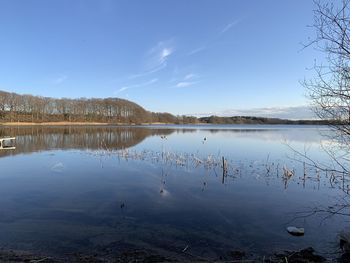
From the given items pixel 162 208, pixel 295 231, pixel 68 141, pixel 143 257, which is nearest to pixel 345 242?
pixel 295 231

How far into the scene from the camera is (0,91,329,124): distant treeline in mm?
93938

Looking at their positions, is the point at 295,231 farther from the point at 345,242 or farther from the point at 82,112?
the point at 82,112

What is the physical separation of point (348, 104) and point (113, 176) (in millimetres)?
11958

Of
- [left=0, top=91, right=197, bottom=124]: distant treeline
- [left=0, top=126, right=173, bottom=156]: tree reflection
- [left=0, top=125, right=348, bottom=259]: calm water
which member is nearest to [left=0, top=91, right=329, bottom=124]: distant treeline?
[left=0, top=91, right=197, bottom=124]: distant treeline

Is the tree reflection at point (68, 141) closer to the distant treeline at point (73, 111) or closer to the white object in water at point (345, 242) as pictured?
the white object in water at point (345, 242)

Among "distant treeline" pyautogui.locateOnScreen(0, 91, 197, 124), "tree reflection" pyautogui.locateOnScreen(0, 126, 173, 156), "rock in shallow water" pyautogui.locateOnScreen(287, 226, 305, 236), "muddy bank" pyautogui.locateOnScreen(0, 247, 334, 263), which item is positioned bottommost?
"rock in shallow water" pyautogui.locateOnScreen(287, 226, 305, 236)

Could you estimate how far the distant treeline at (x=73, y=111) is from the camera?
307 ft

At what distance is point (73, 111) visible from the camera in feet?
379

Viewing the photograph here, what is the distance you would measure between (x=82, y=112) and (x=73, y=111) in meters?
3.78

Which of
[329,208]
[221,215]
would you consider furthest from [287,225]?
[329,208]

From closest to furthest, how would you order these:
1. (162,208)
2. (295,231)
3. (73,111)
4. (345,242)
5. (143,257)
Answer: (143,257) → (345,242) → (295,231) → (162,208) → (73,111)

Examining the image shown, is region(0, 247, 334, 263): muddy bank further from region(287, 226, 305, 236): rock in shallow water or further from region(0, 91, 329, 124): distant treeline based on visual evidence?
region(0, 91, 329, 124): distant treeline

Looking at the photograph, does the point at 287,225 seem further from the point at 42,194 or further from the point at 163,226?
the point at 42,194

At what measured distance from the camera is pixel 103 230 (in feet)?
25.6
